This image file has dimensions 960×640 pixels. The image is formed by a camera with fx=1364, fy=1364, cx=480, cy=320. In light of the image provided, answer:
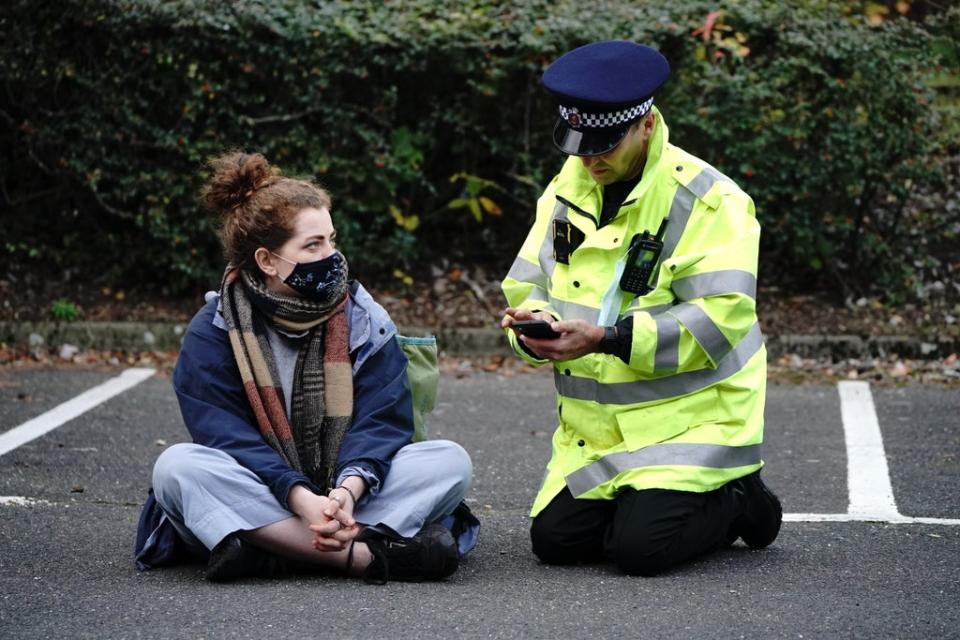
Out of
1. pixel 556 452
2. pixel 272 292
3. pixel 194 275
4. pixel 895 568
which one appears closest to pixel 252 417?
pixel 272 292

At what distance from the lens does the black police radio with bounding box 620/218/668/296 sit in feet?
14.6

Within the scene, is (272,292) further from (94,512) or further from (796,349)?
(796,349)

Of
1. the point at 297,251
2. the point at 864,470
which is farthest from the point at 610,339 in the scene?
the point at 864,470

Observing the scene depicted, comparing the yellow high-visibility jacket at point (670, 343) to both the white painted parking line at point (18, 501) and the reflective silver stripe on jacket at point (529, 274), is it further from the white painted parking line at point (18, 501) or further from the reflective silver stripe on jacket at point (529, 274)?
the white painted parking line at point (18, 501)

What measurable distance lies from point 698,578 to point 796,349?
469 centimetres

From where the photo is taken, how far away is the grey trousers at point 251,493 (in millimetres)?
4156

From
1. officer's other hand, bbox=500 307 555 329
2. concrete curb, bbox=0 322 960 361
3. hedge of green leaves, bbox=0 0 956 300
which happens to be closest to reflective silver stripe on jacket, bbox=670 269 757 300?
officer's other hand, bbox=500 307 555 329

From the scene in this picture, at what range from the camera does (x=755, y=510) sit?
4539mm

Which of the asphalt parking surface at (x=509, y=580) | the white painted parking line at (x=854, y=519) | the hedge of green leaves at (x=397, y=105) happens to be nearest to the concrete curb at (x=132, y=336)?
the hedge of green leaves at (x=397, y=105)

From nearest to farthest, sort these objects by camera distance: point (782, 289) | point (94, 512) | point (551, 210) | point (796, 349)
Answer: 1. point (551, 210)
2. point (94, 512)
3. point (796, 349)
4. point (782, 289)

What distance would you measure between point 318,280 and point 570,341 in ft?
2.73

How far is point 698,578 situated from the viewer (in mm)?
4320

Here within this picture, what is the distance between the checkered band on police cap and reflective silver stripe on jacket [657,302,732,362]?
2.07 ft

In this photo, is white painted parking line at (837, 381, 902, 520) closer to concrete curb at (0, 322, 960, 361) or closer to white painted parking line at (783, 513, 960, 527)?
white painted parking line at (783, 513, 960, 527)
